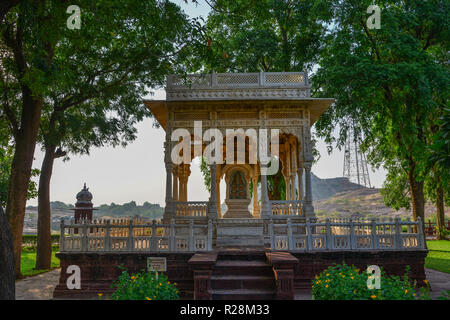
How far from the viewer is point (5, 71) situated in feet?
43.4

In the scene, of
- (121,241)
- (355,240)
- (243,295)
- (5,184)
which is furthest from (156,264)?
(5,184)

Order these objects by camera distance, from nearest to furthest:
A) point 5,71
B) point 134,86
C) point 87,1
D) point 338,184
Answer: point 87,1 < point 5,71 < point 134,86 < point 338,184

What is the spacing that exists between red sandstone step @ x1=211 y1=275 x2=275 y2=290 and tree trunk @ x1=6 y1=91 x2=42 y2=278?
26.1ft

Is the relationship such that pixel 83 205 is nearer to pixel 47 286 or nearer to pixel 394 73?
pixel 47 286

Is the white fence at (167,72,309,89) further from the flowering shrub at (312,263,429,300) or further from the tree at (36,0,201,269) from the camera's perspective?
the flowering shrub at (312,263,429,300)

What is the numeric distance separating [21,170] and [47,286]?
14.5 feet

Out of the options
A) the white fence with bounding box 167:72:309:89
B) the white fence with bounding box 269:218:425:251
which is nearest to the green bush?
the white fence with bounding box 269:218:425:251

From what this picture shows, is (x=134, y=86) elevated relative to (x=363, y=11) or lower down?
lower down

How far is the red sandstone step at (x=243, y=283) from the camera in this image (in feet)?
28.8

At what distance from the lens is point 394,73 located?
14695mm

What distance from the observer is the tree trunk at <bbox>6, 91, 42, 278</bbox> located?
11.9 metres

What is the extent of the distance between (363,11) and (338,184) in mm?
116111
